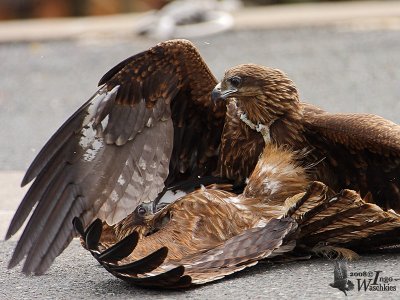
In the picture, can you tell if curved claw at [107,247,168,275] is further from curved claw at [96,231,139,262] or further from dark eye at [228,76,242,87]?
dark eye at [228,76,242,87]

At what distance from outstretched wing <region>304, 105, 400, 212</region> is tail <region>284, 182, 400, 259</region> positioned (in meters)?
0.26

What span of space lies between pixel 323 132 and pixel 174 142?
3.22 feet

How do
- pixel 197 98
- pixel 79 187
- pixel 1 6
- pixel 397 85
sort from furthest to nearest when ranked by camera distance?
1. pixel 1 6
2. pixel 397 85
3. pixel 197 98
4. pixel 79 187

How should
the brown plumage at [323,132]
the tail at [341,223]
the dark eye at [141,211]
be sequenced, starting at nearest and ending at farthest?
the tail at [341,223] → the brown plumage at [323,132] → the dark eye at [141,211]

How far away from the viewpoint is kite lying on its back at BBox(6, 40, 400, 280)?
19.3 ft

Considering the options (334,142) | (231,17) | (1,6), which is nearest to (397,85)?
(231,17)

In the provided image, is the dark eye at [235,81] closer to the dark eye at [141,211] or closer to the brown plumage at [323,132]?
the brown plumage at [323,132]

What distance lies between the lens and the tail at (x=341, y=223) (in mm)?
5645

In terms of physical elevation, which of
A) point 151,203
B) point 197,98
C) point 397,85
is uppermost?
point 197,98

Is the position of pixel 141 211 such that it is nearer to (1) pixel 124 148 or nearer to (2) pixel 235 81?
(1) pixel 124 148

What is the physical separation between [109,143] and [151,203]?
413 millimetres

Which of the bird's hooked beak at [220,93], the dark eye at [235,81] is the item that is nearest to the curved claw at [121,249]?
the bird's hooked beak at [220,93]

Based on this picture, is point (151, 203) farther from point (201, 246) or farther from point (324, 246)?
point (324, 246)

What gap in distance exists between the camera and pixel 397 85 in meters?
11.2
